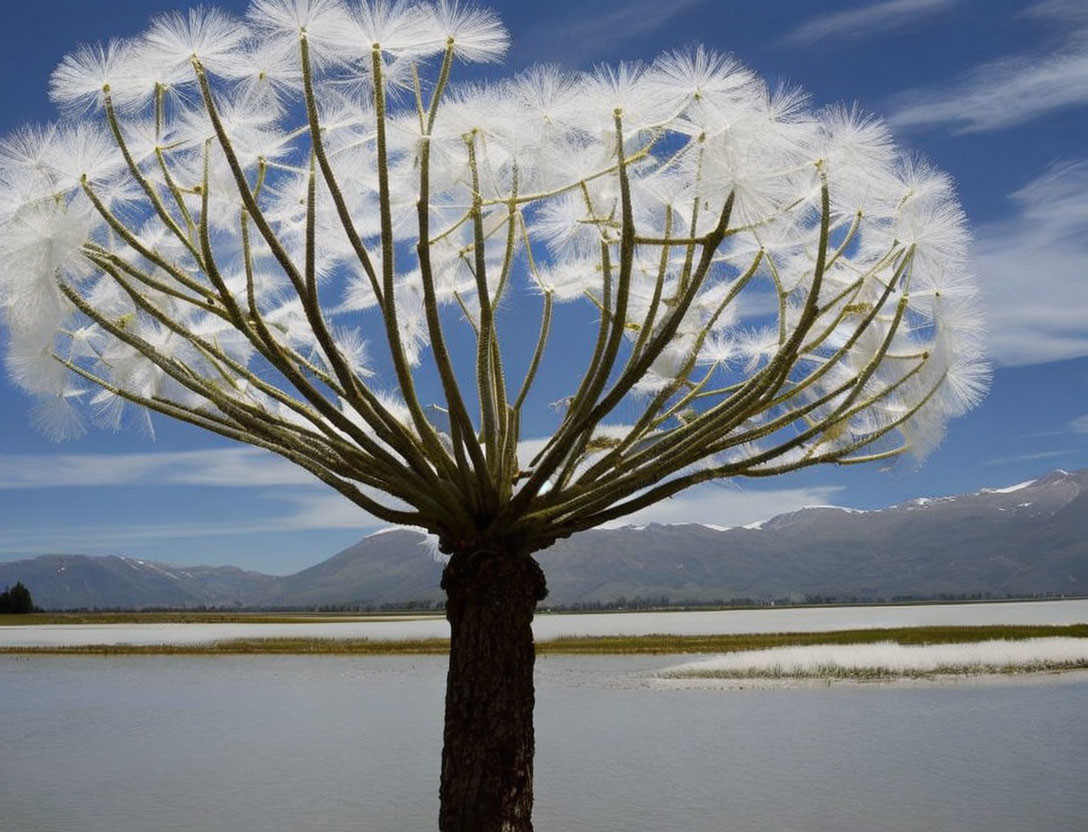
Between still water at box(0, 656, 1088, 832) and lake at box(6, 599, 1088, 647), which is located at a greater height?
lake at box(6, 599, 1088, 647)

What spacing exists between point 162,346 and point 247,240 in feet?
6.74

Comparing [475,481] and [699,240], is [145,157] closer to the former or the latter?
[475,481]

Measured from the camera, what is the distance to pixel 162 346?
11453 mm

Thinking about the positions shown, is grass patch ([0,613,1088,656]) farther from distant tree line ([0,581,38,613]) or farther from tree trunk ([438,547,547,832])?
distant tree line ([0,581,38,613])

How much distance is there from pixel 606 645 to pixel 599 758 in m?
47.6

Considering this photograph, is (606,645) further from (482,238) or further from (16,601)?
(16,601)

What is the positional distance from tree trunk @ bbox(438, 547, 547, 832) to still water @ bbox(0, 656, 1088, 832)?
12055mm

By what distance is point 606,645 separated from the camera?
75.5 meters

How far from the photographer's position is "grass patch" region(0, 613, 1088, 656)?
6644 cm

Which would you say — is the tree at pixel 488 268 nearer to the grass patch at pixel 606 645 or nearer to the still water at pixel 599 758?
the still water at pixel 599 758

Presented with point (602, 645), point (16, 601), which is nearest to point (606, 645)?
point (602, 645)

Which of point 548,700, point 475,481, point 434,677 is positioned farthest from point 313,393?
A: point 434,677

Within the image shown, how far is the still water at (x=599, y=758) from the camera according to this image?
21.5 metres

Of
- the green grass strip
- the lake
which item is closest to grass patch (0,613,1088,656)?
the green grass strip
